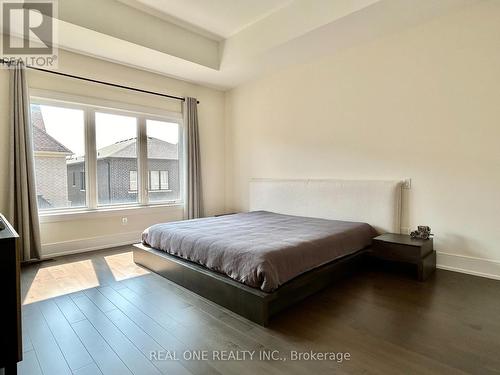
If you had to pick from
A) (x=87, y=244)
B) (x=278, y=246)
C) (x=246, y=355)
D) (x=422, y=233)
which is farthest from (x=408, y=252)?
(x=87, y=244)

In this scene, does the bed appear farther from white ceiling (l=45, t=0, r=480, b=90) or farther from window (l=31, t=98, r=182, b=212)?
white ceiling (l=45, t=0, r=480, b=90)

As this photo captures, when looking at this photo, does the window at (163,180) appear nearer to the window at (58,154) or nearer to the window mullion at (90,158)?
the window mullion at (90,158)

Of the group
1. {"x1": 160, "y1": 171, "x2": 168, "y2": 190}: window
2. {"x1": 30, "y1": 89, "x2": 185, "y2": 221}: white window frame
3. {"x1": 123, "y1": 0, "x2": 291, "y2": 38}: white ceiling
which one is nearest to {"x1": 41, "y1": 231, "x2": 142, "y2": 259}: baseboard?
{"x1": 30, "y1": 89, "x2": 185, "y2": 221}: white window frame

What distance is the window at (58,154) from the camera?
3795 mm

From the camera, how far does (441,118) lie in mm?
3174

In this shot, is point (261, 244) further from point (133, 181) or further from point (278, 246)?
point (133, 181)

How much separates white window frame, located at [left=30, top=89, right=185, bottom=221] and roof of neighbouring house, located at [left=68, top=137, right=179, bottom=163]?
8 centimetres

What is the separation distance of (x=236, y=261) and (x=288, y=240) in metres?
0.58

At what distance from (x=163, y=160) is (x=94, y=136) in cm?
116

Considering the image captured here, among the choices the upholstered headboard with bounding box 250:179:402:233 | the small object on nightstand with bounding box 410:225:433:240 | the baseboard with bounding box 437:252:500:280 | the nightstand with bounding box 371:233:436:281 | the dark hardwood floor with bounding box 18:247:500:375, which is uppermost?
the upholstered headboard with bounding box 250:179:402:233

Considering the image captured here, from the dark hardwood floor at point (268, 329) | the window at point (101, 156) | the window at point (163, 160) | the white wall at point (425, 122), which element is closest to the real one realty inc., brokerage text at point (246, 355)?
the dark hardwood floor at point (268, 329)

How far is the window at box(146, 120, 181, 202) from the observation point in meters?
4.89

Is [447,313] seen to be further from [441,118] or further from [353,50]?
[353,50]

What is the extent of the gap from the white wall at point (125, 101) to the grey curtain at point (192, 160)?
205 millimetres
